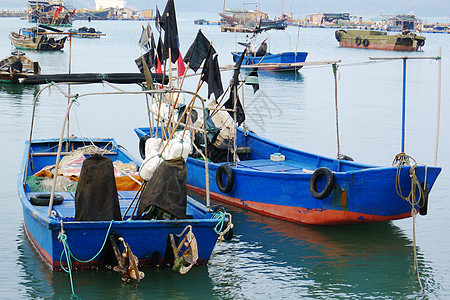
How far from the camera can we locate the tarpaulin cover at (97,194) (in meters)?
9.01

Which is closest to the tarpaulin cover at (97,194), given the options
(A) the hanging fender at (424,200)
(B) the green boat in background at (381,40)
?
(A) the hanging fender at (424,200)

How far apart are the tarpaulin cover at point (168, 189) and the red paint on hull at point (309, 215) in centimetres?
320

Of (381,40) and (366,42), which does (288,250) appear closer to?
(381,40)

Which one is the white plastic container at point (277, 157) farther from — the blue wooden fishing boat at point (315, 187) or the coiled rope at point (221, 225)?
the coiled rope at point (221, 225)

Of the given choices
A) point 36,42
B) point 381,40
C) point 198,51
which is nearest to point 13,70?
point 198,51

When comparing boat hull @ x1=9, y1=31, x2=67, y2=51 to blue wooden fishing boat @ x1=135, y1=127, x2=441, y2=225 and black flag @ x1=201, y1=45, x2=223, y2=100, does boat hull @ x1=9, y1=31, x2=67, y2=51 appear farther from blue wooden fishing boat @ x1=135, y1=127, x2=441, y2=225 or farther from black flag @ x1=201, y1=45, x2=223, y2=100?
black flag @ x1=201, y1=45, x2=223, y2=100

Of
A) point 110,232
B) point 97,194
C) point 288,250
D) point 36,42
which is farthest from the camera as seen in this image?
point 36,42

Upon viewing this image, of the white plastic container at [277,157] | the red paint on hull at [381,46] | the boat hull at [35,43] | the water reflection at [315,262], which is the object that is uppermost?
the red paint on hull at [381,46]

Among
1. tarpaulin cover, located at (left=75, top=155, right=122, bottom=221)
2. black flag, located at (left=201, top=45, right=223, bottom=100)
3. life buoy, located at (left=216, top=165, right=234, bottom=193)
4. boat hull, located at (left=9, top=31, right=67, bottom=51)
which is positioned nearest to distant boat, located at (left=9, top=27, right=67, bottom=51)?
boat hull, located at (left=9, top=31, right=67, bottom=51)

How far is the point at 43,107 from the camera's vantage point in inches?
1012

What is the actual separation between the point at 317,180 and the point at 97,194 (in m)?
4.02

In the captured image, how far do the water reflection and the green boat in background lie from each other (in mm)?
55074

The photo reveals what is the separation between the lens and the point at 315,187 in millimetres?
11445

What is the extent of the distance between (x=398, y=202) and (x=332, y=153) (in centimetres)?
778
